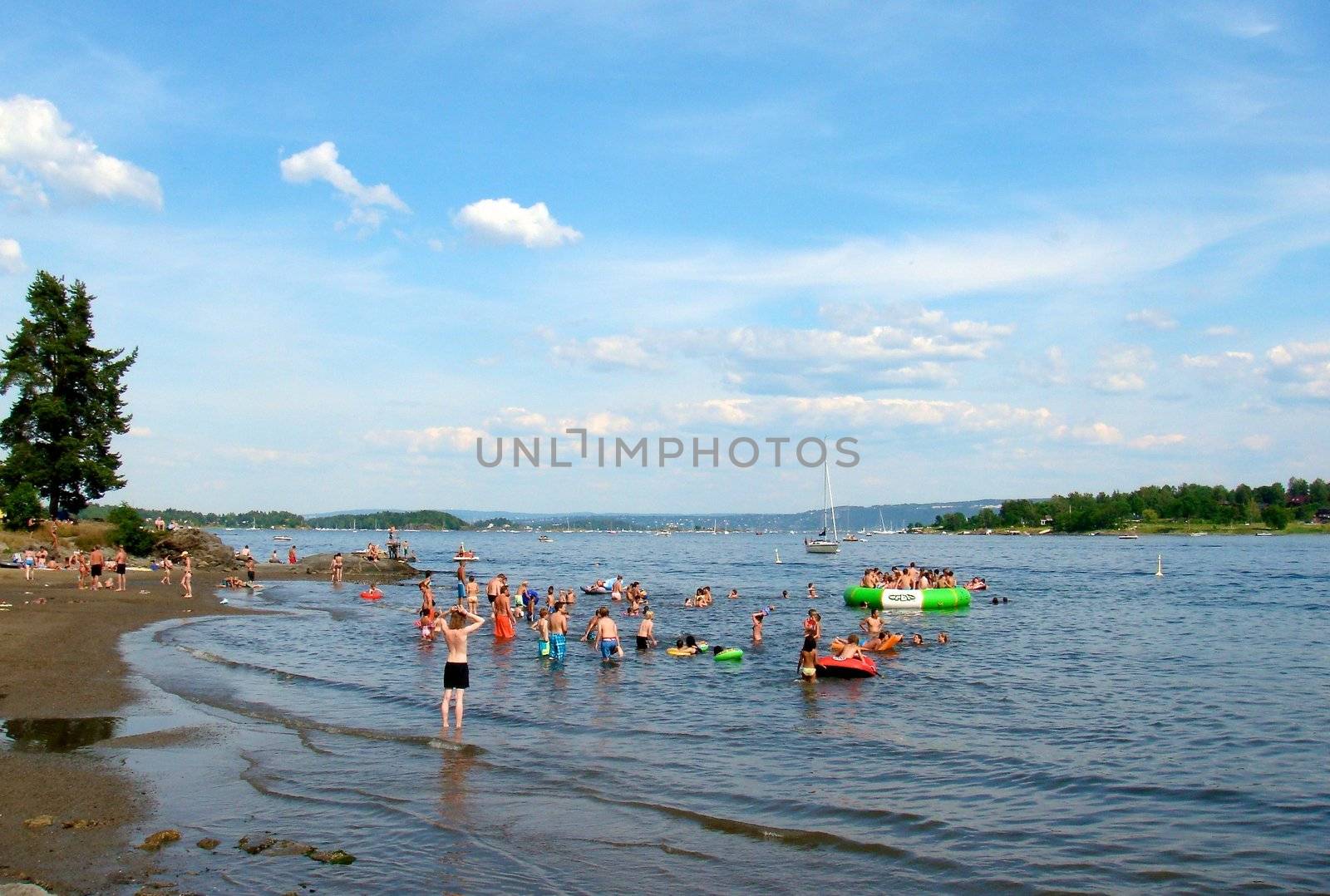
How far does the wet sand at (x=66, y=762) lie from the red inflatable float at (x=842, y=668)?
12943 millimetres

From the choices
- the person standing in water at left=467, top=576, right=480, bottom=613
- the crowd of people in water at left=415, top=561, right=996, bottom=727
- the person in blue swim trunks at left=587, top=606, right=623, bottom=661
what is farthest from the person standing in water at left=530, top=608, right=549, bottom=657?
the person standing in water at left=467, top=576, right=480, bottom=613

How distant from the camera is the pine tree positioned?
46656mm

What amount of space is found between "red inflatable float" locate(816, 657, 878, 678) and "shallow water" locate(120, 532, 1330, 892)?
0.31 metres

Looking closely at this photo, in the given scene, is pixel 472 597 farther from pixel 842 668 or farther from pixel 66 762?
pixel 66 762

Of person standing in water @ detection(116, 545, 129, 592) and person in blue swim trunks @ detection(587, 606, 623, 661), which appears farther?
person standing in water @ detection(116, 545, 129, 592)

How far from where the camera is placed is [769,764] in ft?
42.7

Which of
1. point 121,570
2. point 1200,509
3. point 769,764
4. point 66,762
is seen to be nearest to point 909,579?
point 769,764

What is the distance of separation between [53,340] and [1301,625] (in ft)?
184

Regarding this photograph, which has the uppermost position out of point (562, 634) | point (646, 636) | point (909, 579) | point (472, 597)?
point (472, 597)

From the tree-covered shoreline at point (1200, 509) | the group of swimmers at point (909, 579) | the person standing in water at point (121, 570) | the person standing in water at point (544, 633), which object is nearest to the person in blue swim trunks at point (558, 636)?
the person standing in water at point (544, 633)

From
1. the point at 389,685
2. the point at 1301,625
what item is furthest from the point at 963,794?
the point at 1301,625

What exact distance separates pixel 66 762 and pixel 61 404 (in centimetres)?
4302

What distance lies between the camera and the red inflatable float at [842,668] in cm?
2019

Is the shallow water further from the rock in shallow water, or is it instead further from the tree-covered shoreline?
the tree-covered shoreline
